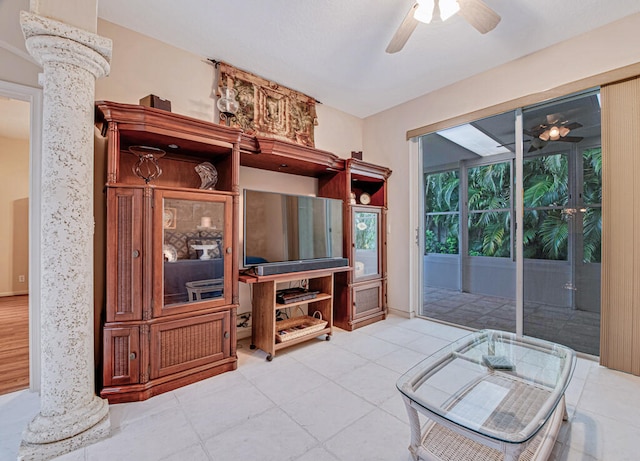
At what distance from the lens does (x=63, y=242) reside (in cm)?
147

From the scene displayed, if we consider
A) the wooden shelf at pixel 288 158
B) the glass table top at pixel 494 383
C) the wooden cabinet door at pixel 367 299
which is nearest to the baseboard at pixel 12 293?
the wooden shelf at pixel 288 158

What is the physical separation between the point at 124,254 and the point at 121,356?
675 millimetres

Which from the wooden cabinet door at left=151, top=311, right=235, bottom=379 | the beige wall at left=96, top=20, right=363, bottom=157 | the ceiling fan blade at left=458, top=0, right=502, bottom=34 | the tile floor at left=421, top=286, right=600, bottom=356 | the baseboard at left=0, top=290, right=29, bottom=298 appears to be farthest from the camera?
the baseboard at left=0, top=290, right=29, bottom=298

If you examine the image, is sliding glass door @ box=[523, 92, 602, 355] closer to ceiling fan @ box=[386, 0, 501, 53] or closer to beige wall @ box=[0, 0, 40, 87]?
ceiling fan @ box=[386, 0, 501, 53]

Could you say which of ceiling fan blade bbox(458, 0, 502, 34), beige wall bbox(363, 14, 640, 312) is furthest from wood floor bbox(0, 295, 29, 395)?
ceiling fan blade bbox(458, 0, 502, 34)

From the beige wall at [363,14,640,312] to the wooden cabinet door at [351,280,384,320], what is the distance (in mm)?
346

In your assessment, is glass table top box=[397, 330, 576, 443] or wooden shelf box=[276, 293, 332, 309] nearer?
glass table top box=[397, 330, 576, 443]

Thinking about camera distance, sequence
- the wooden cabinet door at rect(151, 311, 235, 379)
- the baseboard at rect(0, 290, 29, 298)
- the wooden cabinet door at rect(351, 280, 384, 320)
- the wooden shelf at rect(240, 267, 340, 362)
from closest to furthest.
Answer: the wooden cabinet door at rect(151, 311, 235, 379) < the wooden shelf at rect(240, 267, 340, 362) < the wooden cabinet door at rect(351, 280, 384, 320) < the baseboard at rect(0, 290, 29, 298)

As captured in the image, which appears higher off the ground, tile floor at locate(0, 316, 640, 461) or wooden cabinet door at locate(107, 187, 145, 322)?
wooden cabinet door at locate(107, 187, 145, 322)

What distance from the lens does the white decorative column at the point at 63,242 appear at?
143 cm

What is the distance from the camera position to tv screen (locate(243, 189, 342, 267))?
257cm

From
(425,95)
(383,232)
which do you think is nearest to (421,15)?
(425,95)

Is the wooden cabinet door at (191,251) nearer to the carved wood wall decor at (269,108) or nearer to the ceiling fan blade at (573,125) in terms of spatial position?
the carved wood wall decor at (269,108)

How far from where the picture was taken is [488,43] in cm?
250
